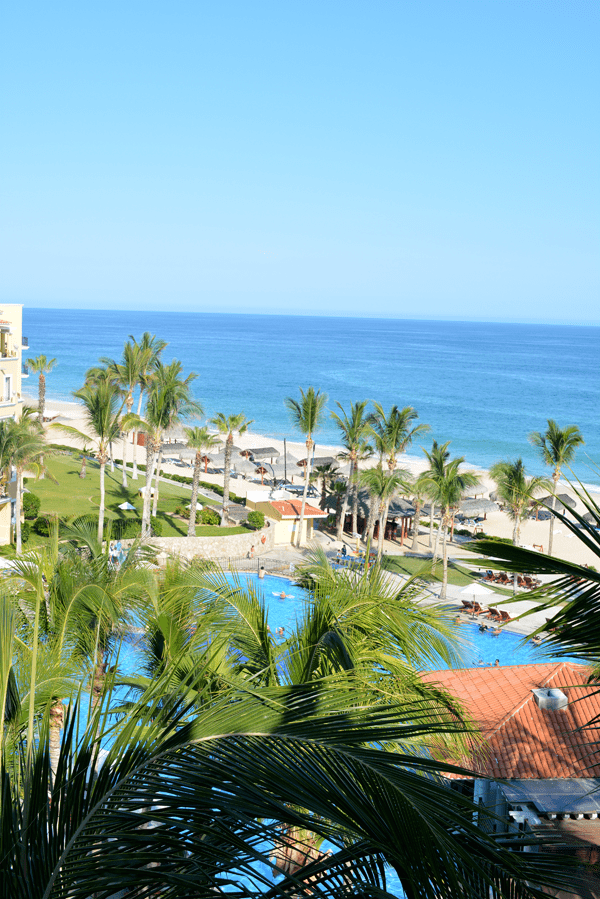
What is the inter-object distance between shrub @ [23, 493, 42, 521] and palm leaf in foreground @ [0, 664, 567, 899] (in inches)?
1110

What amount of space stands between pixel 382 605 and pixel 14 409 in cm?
2369

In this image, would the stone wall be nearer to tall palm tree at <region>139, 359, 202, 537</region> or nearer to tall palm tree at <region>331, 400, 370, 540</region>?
tall palm tree at <region>139, 359, 202, 537</region>

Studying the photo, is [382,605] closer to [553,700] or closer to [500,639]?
[553,700]

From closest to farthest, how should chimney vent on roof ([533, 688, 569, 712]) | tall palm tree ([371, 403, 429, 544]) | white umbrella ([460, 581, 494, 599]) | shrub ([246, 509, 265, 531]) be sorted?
chimney vent on roof ([533, 688, 569, 712])
white umbrella ([460, 581, 494, 599])
tall palm tree ([371, 403, 429, 544])
shrub ([246, 509, 265, 531])

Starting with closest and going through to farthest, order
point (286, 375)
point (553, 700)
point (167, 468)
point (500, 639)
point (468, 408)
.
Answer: point (553, 700), point (500, 639), point (167, 468), point (468, 408), point (286, 375)

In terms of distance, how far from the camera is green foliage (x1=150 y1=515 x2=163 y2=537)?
3047 centimetres

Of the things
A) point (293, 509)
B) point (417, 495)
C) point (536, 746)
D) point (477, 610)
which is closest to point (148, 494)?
point (293, 509)

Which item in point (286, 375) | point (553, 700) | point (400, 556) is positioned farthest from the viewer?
point (286, 375)

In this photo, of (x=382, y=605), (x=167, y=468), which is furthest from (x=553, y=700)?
(x=167, y=468)

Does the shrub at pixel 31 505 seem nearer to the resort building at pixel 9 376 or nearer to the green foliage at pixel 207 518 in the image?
the resort building at pixel 9 376

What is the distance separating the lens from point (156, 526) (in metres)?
31.3

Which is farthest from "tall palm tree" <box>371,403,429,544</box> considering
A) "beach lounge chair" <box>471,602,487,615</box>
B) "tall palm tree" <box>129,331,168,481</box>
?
"tall palm tree" <box>129,331,168,481</box>

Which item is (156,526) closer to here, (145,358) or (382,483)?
(382,483)

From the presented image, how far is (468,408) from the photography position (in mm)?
101188
